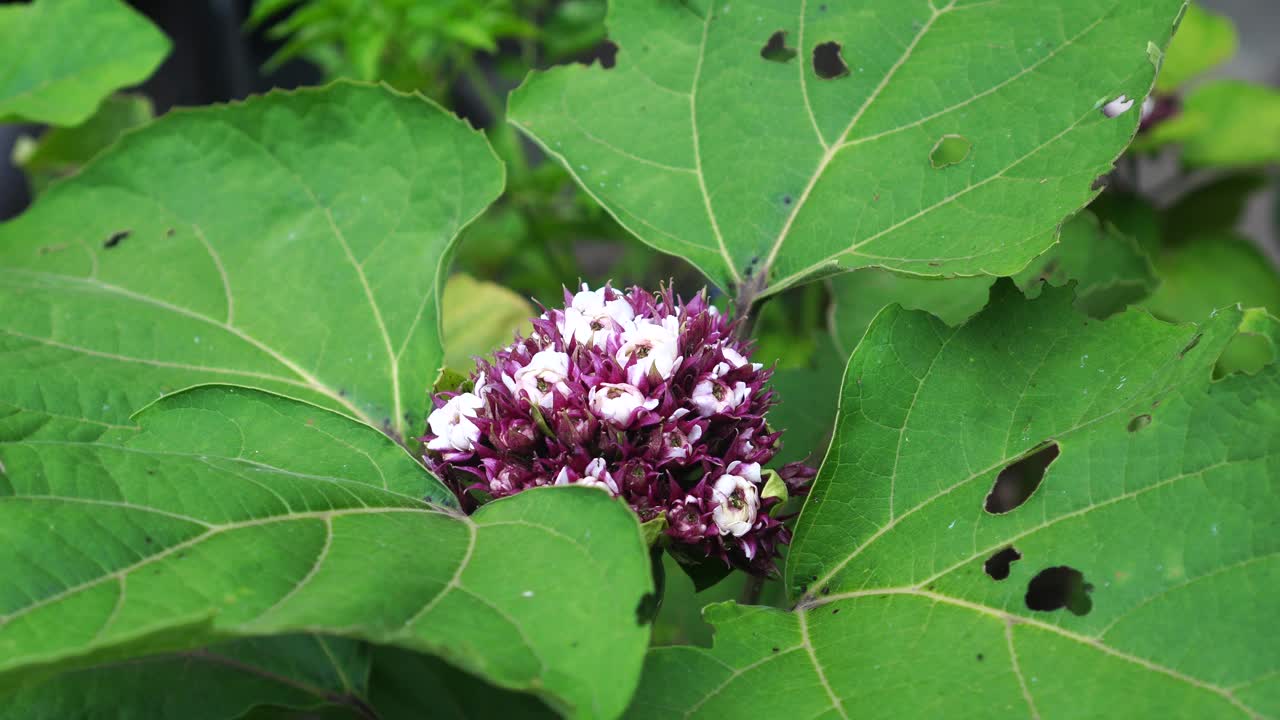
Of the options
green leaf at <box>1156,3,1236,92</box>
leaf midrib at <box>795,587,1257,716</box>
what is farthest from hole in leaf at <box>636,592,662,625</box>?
green leaf at <box>1156,3,1236,92</box>

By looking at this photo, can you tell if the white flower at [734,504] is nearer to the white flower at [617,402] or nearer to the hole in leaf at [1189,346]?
the white flower at [617,402]

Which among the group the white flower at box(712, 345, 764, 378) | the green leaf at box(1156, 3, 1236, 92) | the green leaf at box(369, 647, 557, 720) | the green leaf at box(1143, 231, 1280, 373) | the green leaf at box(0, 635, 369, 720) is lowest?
the green leaf at box(1143, 231, 1280, 373)

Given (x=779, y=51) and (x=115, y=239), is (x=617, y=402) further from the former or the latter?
(x=115, y=239)

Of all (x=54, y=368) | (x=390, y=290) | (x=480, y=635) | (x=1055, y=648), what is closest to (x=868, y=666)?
(x=1055, y=648)

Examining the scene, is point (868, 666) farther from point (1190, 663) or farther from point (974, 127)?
point (974, 127)

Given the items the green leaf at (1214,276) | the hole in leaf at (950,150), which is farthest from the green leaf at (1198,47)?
the hole in leaf at (950,150)

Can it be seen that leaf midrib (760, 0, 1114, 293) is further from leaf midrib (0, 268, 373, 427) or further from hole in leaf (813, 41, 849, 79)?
leaf midrib (0, 268, 373, 427)

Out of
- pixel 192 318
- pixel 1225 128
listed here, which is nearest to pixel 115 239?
pixel 192 318
